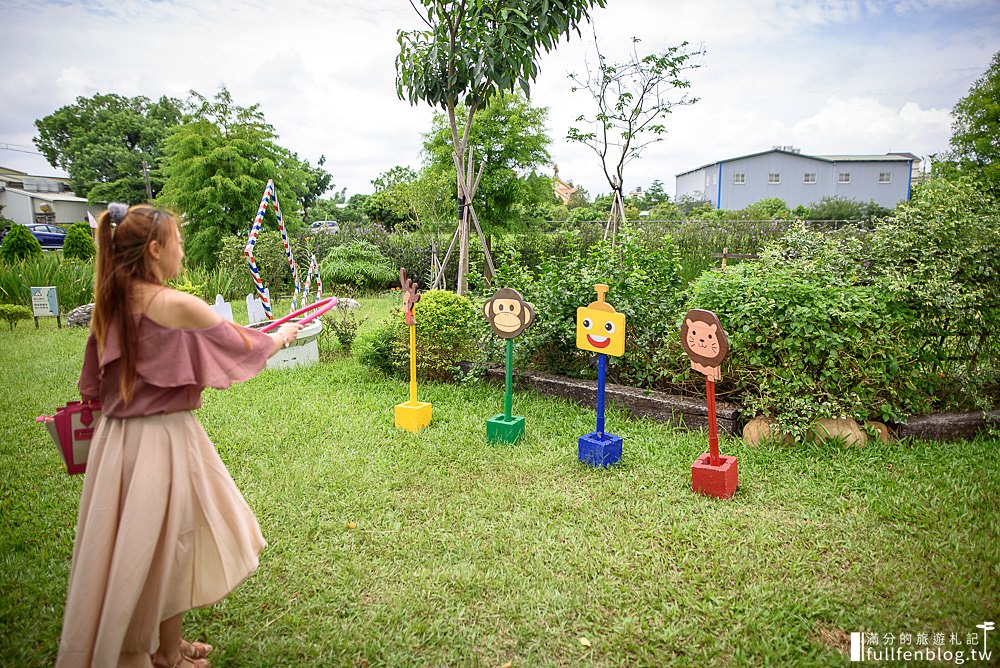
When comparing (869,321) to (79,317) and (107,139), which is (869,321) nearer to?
(79,317)

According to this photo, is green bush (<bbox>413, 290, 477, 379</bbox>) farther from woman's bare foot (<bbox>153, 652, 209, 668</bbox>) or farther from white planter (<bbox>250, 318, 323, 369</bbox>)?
woman's bare foot (<bbox>153, 652, 209, 668</bbox>)

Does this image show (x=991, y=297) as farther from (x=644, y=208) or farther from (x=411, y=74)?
(x=644, y=208)

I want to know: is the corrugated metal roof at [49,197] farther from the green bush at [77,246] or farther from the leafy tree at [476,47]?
the leafy tree at [476,47]

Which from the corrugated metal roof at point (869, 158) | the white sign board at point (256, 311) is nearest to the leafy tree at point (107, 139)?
the white sign board at point (256, 311)

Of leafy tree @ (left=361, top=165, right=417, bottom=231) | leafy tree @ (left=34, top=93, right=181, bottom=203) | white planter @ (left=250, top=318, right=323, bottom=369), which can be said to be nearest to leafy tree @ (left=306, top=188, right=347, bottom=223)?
leafy tree @ (left=34, top=93, right=181, bottom=203)

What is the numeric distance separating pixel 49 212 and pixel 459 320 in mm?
41363

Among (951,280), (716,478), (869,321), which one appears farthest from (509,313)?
(951,280)

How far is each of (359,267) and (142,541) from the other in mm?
11239

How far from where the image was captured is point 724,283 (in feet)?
15.2

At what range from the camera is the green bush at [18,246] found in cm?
1194

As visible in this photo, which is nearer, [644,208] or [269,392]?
[269,392]

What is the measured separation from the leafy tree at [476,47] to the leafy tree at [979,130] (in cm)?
1292

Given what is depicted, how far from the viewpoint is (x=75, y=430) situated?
218cm

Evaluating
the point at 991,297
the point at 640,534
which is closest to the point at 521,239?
the point at 991,297
